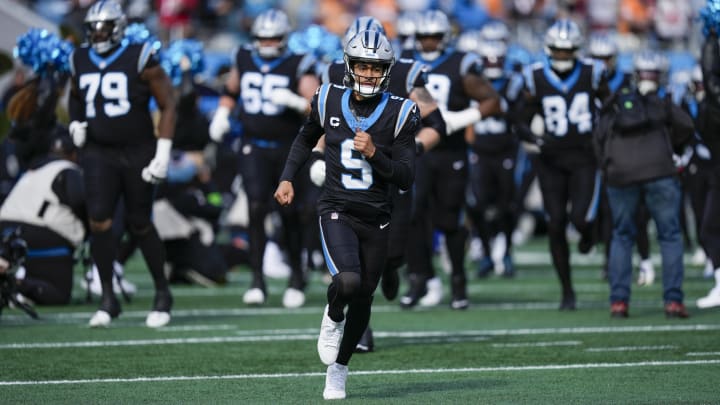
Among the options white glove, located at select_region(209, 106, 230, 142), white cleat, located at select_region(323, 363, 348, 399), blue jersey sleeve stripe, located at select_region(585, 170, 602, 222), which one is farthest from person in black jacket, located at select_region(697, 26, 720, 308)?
white cleat, located at select_region(323, 363, 348, 399)

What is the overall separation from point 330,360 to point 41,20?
31.6ft

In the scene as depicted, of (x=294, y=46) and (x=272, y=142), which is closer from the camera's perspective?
(x=272, y=142)

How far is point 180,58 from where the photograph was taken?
44.2ft

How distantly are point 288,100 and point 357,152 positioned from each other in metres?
4.49

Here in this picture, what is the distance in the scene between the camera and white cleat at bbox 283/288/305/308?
1156cm

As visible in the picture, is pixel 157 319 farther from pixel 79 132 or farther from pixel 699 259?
pixel 699 259

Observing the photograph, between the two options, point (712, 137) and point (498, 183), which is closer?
point (712, 137)

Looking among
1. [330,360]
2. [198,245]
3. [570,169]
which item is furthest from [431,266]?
[330,360]

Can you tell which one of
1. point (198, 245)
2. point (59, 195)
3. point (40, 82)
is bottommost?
point (198, 245)

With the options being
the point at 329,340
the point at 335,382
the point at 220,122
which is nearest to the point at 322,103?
the point at 329,340

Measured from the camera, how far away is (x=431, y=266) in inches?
468

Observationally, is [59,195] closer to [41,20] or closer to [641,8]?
[41,20]

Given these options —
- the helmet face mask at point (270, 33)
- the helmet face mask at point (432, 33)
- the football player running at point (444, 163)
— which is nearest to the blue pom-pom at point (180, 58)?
the helmet face mask at point (270, 33)

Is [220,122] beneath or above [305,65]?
beneath
